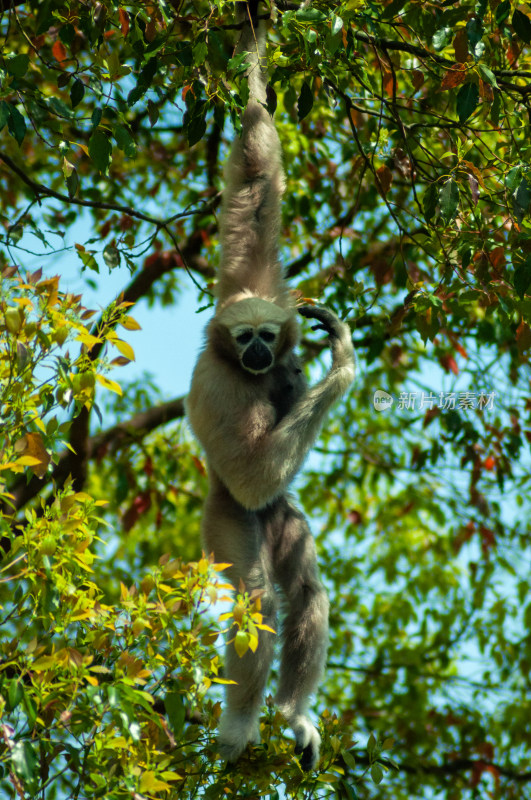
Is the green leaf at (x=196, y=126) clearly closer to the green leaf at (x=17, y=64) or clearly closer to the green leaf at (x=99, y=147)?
the green leaf at (x=99, y=147)

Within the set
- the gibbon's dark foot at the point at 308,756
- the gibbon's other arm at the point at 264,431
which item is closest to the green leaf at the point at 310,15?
the gibbon's other arm at the point at 264,431

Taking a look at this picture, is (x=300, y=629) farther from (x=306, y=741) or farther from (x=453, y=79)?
(x=453, y=79)

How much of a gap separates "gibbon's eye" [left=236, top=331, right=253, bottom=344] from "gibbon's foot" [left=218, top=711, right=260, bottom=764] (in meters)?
2.18

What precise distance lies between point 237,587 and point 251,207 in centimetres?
249

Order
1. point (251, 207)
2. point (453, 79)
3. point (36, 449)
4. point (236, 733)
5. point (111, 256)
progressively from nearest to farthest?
point (36, 449), point (453, 79), point (236, 733), point (111, 256), point (251, 207)

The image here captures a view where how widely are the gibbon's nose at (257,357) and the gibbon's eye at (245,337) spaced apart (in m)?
0.05

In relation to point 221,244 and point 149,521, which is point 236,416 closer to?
point 221,244

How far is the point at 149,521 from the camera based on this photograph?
34.2 feet

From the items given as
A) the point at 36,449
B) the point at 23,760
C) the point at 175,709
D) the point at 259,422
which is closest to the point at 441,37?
the point at 259,422

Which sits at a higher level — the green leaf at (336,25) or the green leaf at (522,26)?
the green leaf at (522,26)

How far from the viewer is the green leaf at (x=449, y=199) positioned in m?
4.06

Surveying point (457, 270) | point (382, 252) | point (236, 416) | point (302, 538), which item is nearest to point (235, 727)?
point (302, 538)

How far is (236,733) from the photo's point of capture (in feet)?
Answer: 15.7

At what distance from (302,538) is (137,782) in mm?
2841
